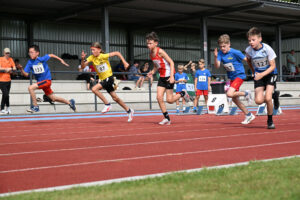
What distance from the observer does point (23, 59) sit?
2970 cm

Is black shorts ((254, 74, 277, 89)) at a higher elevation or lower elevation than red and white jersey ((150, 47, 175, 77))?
lower

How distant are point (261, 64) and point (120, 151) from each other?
428 centimetres

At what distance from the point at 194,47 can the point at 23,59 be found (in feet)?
47.0

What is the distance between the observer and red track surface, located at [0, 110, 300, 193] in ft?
17.4

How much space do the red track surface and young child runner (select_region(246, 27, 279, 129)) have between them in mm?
701

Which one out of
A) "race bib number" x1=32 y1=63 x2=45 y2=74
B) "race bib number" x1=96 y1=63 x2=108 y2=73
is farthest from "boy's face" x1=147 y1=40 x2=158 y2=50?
"race bib number" x1=32 y1=63 x2=45 y2=74

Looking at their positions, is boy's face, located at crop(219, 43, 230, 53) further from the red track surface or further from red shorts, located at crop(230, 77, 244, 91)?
the red track surface

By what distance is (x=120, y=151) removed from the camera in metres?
7.15

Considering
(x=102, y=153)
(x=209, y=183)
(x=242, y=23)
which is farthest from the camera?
(x=242, y=23)

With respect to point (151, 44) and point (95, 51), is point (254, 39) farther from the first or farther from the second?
point (95, 51)

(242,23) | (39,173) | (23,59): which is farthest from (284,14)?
(39,173)

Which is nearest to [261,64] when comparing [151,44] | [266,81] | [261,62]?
[261,62]

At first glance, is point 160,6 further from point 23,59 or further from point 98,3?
point 23,59

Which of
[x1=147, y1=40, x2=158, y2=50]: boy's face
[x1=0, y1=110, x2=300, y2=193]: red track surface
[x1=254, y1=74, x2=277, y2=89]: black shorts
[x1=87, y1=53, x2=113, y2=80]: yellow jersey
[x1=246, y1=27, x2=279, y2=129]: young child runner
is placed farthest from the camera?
[x1=87, y1=53, x2=113, y2=80]: yellow jersey
